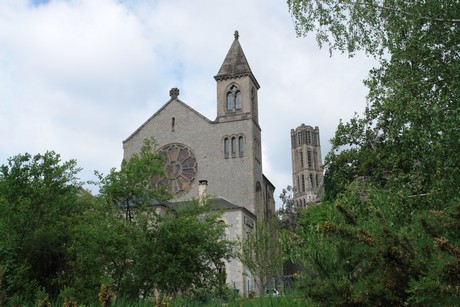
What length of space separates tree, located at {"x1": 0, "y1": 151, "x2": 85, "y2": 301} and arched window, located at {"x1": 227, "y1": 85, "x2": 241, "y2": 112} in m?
26.4

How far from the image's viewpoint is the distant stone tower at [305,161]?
122738mm

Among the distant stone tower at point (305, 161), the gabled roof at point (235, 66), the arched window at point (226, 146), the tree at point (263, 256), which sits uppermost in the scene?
the distant stone tower at point (305, 161)

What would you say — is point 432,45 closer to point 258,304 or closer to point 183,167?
point 258,304

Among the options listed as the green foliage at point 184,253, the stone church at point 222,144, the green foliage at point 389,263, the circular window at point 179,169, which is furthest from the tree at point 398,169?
the circular window at point 179,169

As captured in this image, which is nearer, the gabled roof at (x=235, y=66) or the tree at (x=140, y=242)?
the tree at (x=140, y=242)

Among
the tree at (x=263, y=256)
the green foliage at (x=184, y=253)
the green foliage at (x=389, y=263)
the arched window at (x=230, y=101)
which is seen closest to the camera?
the green foliage at (x=389, y=263)

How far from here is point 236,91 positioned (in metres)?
43.2

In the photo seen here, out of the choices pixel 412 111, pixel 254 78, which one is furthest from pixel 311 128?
pixel 412 111

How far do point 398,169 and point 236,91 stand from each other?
28731mm

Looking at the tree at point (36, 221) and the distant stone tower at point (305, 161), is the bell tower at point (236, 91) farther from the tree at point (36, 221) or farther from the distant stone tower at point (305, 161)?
the distant stone tower at point (305, 161)

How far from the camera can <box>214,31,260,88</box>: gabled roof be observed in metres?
43.6

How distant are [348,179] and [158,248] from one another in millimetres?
8749

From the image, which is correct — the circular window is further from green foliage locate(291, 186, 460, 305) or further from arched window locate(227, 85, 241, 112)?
green foliage locate(291, 186, 460, 305)

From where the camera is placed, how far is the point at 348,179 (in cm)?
2014
